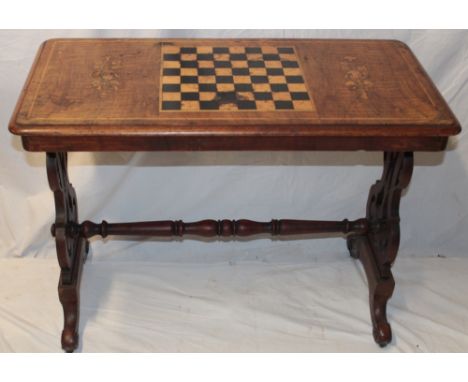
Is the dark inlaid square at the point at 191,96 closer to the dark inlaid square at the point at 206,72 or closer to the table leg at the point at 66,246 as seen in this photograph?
the dark inlaid square at the point at 206,72

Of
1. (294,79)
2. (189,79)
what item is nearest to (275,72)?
(294,79)

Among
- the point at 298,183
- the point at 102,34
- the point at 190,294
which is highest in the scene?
the point at 102,34

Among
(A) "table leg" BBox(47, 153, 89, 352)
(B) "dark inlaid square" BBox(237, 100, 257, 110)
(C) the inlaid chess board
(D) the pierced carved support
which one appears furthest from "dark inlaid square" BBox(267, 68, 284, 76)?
(A) "table leg" BBox(47, 153, 89, 352)

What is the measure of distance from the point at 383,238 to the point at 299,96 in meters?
0.74

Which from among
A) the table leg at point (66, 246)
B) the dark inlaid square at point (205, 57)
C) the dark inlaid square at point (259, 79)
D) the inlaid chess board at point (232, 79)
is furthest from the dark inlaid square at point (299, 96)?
the table leg at point (66, 246)

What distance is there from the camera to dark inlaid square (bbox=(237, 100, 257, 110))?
2049 mm

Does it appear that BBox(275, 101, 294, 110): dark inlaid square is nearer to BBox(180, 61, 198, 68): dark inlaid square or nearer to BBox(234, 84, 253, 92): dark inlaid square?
BBox(234, 84, 253, 92): dark inlaid square

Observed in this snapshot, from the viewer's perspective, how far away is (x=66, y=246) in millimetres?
2377

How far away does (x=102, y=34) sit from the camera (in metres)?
2.64

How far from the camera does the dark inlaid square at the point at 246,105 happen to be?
2049 mm

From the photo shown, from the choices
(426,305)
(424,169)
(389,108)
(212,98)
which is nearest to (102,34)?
(212,98)

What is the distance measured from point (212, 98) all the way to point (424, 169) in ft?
4.15

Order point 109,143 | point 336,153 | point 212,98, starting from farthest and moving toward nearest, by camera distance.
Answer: point 336,153 → point 212,98 → point 109,143

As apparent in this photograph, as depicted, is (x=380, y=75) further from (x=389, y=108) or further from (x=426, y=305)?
(x=426, y=305)
